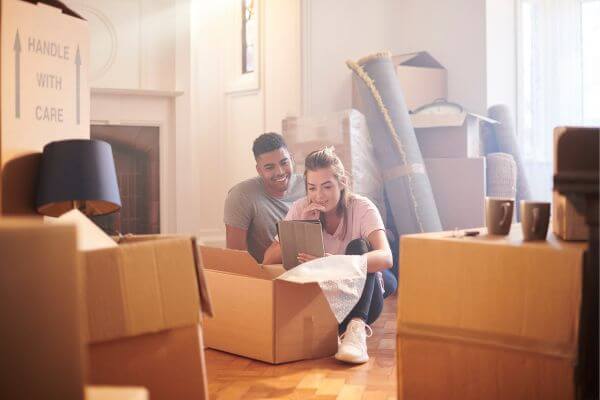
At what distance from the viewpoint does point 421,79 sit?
16.1 ft

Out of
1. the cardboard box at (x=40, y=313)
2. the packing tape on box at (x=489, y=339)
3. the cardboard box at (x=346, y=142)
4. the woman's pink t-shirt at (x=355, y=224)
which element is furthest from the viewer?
the cardboard box at (x=346, y=142)

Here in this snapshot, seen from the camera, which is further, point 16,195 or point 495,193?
point 495,193

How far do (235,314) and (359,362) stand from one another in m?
0.48

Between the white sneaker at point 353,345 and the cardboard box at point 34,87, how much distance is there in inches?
44.2


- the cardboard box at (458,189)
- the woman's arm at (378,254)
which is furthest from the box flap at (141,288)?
the cardboard box at (458,189)

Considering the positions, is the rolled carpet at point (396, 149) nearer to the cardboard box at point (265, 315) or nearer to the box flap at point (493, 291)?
the cardboard box at point (265, 315)

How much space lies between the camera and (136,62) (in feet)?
15.9

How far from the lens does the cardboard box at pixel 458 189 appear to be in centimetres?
432

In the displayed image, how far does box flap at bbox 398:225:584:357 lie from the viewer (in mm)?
1426

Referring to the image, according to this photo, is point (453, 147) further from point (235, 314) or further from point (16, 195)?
point (16, 195)

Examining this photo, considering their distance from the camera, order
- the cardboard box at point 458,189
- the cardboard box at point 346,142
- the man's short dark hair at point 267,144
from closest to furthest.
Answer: the man's short dark hair at point 267,144 → the cardboard box at point 346,142 → the cardboard box at point 458,189

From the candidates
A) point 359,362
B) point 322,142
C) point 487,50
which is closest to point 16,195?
point 359,362

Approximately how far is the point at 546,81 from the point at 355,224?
2.88 m

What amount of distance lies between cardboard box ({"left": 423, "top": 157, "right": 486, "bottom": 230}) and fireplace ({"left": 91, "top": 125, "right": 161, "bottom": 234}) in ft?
6.04
